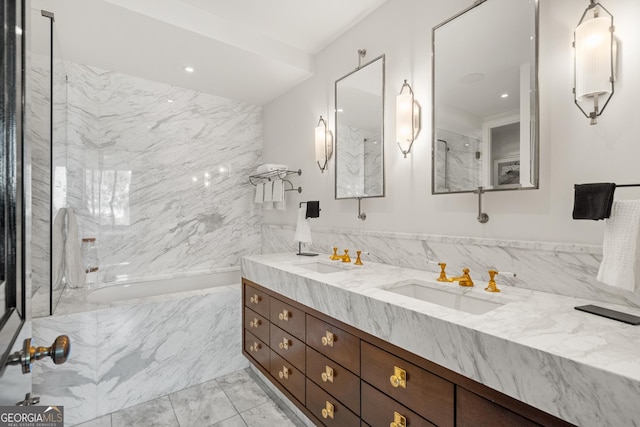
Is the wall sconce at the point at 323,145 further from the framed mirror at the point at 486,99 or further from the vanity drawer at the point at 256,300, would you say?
the vanity drawer at the point at 256,300

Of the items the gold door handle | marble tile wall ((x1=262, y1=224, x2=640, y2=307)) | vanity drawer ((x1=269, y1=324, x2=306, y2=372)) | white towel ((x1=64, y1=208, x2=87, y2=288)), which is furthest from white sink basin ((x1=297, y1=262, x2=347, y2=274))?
white towel ((x1=64, y1=208, x2=87, y2=288))

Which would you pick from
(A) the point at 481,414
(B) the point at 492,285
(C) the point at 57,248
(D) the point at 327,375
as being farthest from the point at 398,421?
(C) the point at 57,248

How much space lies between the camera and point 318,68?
2.72 m

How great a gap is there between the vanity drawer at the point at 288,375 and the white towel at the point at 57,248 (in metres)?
1.60

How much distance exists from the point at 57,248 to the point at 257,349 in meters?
1.63

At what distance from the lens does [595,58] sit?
3.91 ft

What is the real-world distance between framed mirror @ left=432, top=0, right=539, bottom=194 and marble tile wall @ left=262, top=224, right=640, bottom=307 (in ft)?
0.95

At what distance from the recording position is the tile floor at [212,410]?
78.4 inches

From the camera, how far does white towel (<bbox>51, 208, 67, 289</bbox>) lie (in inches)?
83.4

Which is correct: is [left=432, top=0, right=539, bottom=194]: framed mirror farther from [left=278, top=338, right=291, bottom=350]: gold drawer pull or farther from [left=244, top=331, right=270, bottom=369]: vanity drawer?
[left=244, top=331, right=270, bottom=369]: vanity drawer

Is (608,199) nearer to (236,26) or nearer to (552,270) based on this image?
(552,270)

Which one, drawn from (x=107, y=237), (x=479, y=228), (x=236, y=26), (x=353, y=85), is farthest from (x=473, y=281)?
(x=107, y=237)

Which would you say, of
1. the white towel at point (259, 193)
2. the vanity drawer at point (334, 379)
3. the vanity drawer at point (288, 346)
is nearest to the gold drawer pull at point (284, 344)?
the vanity drawer at point (288, 346)

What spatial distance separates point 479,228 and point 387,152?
80cm
